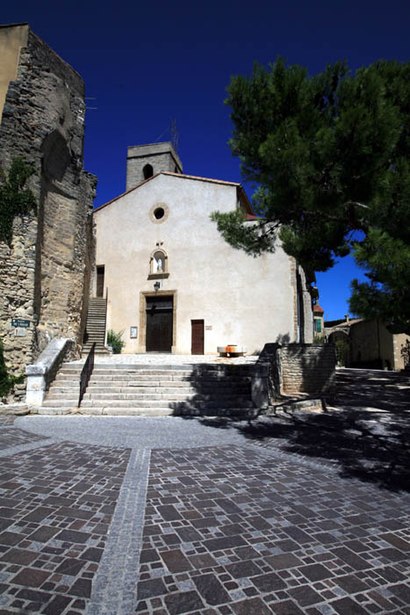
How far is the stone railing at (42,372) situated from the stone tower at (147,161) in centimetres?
1837

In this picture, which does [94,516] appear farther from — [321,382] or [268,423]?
[321,382]

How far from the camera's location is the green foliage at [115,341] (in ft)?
60.0

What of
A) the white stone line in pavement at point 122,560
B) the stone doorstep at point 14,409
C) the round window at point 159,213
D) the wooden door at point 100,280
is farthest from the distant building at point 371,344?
the white stone line in pavement at point 122,560

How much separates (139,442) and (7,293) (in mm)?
5790

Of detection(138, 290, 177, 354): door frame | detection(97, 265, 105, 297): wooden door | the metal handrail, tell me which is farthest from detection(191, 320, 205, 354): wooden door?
the metal handrail

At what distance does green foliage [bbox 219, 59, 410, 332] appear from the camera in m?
5.24

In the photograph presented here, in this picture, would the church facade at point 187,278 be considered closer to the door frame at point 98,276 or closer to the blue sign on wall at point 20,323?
the door frame at point 98,276

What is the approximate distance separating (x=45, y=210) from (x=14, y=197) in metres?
1.18

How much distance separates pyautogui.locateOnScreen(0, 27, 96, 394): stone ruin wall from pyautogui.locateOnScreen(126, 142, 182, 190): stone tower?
43.6 feet

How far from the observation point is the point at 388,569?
2238 millimetres

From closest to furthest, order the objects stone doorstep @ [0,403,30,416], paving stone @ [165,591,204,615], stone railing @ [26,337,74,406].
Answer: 1. paving stone @ [165,591,204,615]
2. stone doorstep @ [0,403,30,416]
3. stone railing @ [26,337,74,406]

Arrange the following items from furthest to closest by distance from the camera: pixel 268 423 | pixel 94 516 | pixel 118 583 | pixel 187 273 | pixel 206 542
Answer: pixel 187 273 < pixel 268 423 < pixel 94 516 < pixel 206 542 < pixel 118 583

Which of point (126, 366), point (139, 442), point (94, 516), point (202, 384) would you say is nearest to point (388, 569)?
point (94, 516)

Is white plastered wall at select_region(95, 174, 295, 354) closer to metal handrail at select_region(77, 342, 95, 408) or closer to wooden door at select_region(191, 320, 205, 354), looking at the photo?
wooden door at select_region(191, 320, 205, 354)
